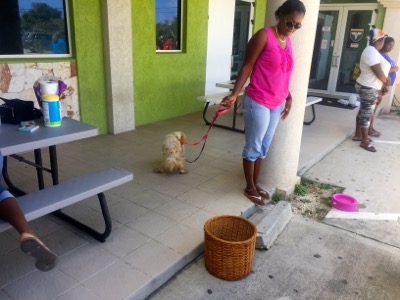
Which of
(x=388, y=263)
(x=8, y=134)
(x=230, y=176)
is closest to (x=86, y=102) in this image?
(x=230, y=176)

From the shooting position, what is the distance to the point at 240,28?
8.14 m

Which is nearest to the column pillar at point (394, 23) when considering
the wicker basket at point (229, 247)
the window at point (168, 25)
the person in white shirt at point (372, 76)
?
the person in white shirt at point (372, 76)

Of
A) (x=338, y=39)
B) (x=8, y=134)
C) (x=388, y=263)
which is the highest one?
(x=338, y=39)

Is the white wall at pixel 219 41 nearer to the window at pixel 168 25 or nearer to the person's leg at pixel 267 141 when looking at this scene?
the window at pixel 168 25

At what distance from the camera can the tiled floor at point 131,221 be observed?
7.02ft

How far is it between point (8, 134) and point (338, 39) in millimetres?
9293

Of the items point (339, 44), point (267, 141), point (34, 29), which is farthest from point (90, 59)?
point (339, 44)

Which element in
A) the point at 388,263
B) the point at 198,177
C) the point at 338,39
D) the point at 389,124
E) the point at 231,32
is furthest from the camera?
the point at 338,39

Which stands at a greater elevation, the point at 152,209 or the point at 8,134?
the point at 8,134

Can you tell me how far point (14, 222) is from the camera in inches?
72.6

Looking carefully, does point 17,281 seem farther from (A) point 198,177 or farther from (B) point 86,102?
(B) point 86,102

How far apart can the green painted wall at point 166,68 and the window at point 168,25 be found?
0.43 feet

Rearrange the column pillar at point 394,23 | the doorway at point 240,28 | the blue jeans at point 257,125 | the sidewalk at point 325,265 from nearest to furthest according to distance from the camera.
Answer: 1. the sidewalk at point 325,265
2. the blue jeans at point 257,125
3. the column pillar at point 394,23
4. the doorway at point 240,28

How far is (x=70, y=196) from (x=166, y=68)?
4.24 m
